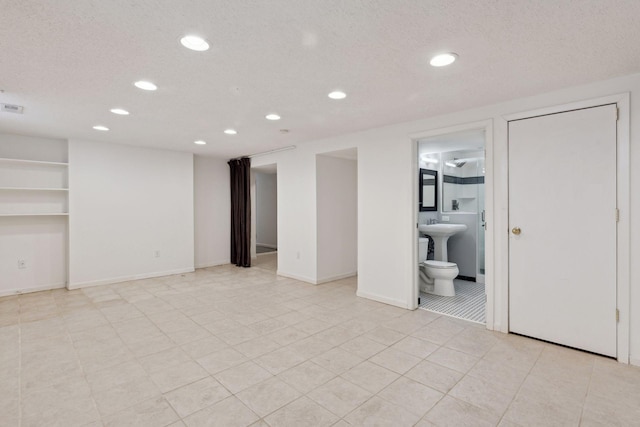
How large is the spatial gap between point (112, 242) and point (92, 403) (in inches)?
148

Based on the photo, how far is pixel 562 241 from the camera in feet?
9.11

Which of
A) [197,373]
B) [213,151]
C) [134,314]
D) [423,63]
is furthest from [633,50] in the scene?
[213,151]

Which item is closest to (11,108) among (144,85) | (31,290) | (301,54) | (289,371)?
(144,85)

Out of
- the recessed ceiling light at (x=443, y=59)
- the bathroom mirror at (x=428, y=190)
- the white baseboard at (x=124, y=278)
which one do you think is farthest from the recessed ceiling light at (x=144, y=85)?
the bathroom mirror at (x=428, y=190)

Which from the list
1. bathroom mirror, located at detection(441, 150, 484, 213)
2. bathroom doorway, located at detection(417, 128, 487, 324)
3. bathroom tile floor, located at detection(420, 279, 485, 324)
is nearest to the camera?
bathroom tile floor, located at detection(420, 279, 485, 324)

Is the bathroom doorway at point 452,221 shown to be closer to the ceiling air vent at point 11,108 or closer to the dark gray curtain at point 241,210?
the dark gray curtain at point 241,210

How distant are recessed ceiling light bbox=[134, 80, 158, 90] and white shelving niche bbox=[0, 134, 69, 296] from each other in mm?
3089

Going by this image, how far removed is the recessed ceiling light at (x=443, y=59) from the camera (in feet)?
7.00

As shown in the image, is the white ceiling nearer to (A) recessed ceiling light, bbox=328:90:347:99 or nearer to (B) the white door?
(A) recessed ceiling light, bbox=328:90:347:99

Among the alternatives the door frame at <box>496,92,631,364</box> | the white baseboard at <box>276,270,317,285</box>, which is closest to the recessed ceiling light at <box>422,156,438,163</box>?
the white baseboard at <box>276,270,317,285</box>

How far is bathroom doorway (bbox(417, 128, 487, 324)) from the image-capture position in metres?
4.37

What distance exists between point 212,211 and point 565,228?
19.1 feet

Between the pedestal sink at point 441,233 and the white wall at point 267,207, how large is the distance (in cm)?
529

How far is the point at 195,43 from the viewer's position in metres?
1.97
